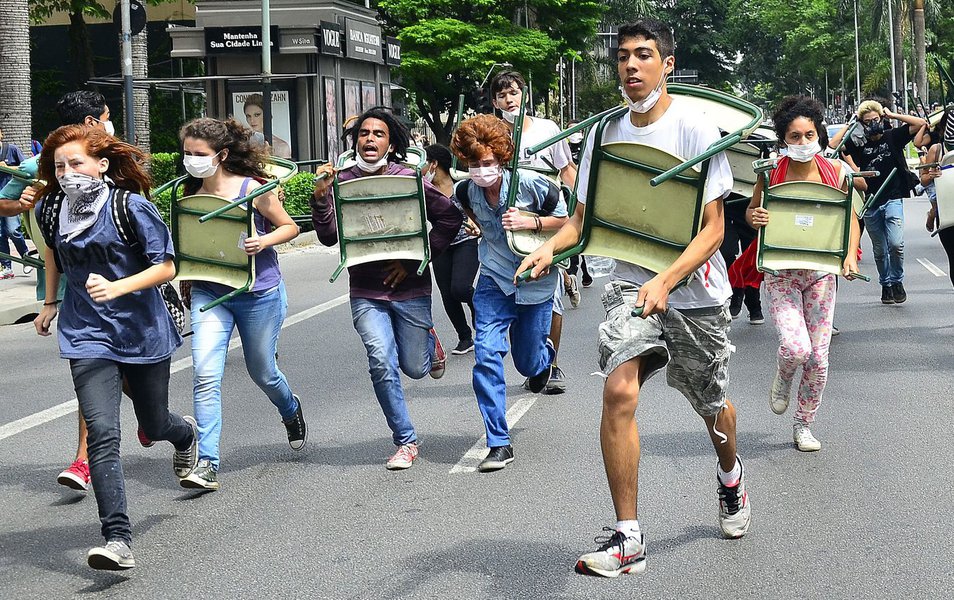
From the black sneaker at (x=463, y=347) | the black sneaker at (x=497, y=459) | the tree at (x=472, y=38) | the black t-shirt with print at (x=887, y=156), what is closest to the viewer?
the black sneaker at (x=497, y=459)

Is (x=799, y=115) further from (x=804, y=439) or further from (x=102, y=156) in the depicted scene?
(x=102, y=156)

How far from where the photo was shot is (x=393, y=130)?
710 cm

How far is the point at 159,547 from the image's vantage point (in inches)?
219

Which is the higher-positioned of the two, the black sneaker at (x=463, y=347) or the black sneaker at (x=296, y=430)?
the black sneaker at (x=296, y=430)

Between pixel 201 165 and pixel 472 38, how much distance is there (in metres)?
39.1

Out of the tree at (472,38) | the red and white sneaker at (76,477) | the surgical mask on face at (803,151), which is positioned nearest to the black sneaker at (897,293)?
the surgical mask on face at (803,151)

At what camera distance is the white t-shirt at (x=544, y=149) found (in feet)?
25.9

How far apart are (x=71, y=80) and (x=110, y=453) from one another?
38.6 meters

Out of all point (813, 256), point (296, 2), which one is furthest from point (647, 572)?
point (296, 2)

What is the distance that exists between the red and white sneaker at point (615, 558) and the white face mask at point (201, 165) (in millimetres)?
2687

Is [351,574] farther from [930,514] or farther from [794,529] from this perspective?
[930,514]

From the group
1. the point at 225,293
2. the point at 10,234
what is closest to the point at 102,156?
the point at 225,293

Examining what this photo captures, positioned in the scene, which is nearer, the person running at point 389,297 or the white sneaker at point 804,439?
the person running at point 389,297

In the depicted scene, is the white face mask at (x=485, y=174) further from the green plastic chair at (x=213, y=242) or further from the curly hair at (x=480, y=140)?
the green plastic chair at (x=213, y=242)
